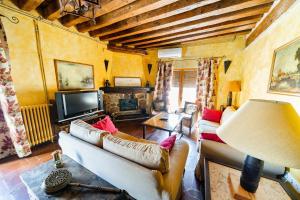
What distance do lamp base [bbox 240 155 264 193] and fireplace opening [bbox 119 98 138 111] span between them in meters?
3.78

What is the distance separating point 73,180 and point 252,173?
1.55 meters

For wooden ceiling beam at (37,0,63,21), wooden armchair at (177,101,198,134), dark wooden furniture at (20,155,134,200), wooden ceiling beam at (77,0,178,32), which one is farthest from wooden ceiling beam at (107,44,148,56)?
dark wooden furniture at (20,155,134,200)

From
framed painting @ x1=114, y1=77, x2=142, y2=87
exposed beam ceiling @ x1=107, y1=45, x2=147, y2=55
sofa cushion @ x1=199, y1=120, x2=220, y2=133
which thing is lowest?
sofa cushion @ x1=199, y1=120, x2=220, y2=133

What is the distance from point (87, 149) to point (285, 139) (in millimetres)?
1549

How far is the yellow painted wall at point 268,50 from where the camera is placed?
143 centimetres

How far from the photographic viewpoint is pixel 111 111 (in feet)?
13.6

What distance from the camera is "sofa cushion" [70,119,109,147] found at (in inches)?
54.4

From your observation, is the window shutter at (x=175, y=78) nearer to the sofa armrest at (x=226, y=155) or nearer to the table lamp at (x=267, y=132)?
the sofa armrest at (x=226, y=155)

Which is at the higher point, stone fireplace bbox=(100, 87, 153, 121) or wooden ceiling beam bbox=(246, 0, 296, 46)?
wooden ceiling beam bbox=(246, 0, 296, 46)

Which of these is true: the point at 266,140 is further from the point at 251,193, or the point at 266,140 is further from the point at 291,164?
the point at 251,193

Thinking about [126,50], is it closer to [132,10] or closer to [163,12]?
[132,10]

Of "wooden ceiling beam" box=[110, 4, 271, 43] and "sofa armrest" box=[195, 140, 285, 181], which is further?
Result: "wooden ceiling beam" box=[110, 4, 271, 43]

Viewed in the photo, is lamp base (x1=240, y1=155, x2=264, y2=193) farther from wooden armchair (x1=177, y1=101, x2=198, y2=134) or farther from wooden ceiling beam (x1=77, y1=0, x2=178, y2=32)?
wooden armchair (x1=177, y1=101, x2=198, y2=134)

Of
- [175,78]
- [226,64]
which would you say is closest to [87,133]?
[175,78]
